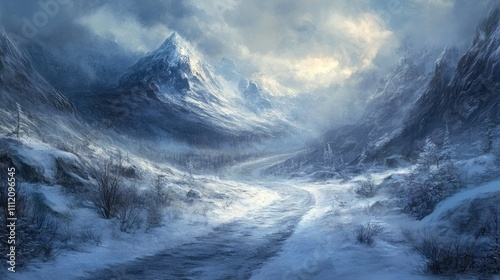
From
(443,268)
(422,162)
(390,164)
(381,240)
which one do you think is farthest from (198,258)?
(390,164)

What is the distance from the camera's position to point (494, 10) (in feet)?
201

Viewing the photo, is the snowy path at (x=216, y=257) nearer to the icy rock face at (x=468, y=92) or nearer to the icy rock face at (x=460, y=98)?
the icy rock face at (x=468, y=92)

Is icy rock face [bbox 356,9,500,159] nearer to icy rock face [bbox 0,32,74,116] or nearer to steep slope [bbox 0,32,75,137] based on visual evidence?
steep slope [bbox 0,32,75,137]

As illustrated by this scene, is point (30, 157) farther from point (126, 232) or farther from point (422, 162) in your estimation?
point (422, 162)

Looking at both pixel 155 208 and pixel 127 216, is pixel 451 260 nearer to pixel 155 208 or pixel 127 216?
pixel 127 216

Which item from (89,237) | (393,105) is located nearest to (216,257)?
(89,237)

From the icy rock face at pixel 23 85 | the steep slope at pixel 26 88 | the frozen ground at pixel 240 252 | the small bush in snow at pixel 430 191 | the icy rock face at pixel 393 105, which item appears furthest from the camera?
the icy rock face at pixel 393 105

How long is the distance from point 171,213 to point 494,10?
69770 mm

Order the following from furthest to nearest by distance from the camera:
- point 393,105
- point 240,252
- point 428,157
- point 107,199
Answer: point 393,105 < point 428,157 < point 107,199 < point 240,252

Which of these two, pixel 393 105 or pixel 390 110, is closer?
pixel 390 110

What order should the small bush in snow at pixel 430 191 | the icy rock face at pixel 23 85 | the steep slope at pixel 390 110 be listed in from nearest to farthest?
the small bush in snow at pixel 430 191 → the icy rock face at pixel 23 85 → the steep slope at pixel 390 110

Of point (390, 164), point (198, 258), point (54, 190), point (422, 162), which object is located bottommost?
point (198, 258)

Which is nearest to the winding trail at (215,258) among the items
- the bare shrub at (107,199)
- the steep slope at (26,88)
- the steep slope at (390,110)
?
the bare shrub at (107,199)

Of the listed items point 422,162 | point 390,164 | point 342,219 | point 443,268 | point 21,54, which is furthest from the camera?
point 21,54
